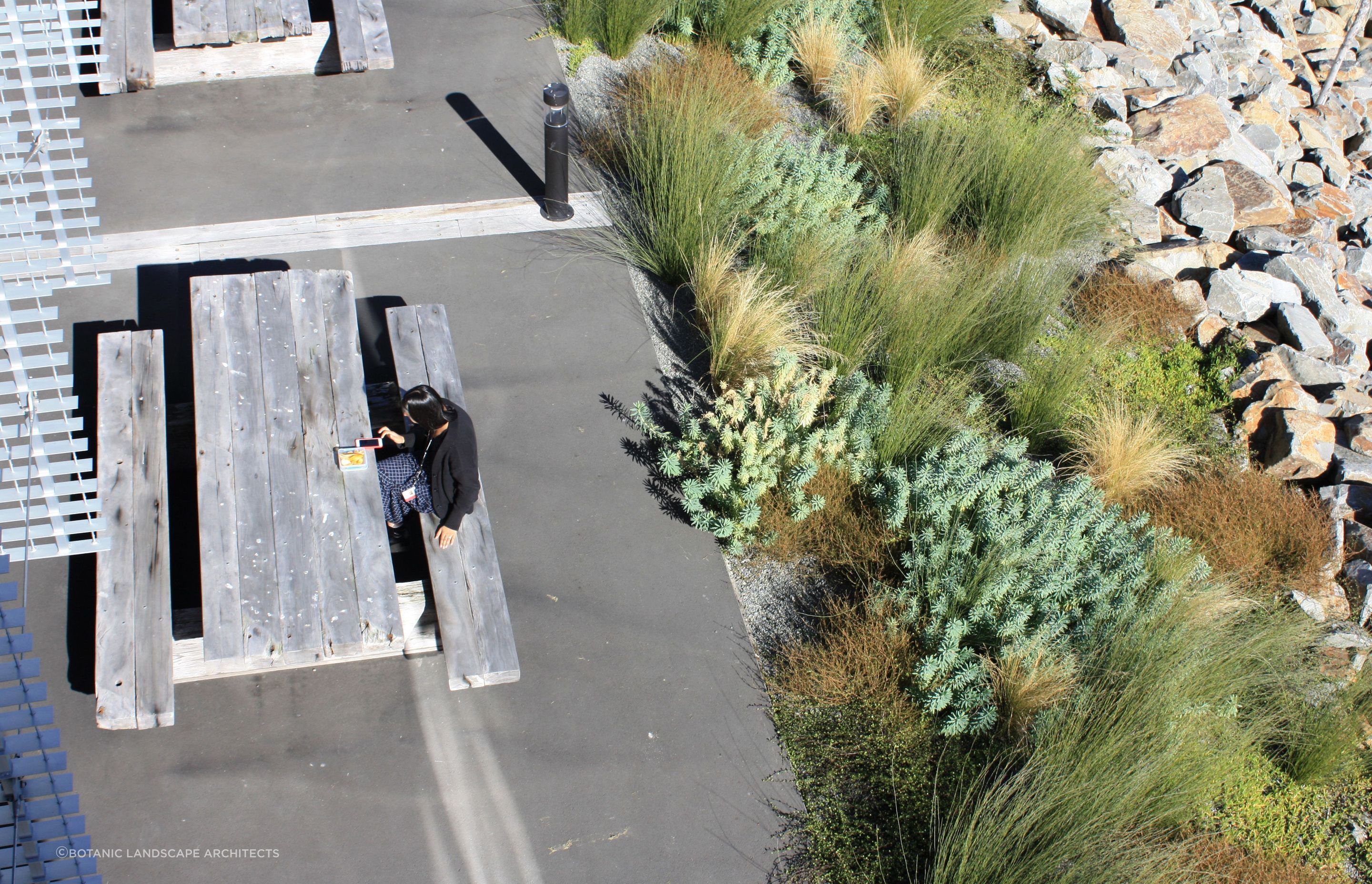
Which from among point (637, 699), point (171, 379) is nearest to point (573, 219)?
point (171, 379)

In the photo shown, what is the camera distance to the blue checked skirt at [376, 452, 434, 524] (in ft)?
14.1

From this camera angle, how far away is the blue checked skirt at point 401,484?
4297mm

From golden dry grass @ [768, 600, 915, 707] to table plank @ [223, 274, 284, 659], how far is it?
2.10 meters

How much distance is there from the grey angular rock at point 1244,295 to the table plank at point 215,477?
607 cm

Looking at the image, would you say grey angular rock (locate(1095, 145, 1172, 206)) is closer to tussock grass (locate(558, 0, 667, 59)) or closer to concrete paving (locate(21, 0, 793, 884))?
tussock grass (locate(558, 0, 667, 59))

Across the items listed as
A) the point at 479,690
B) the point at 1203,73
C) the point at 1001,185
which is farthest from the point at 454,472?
the point at 1203,73

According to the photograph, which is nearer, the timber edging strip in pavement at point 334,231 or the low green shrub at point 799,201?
the timber edging strip in pavement at point 334,231

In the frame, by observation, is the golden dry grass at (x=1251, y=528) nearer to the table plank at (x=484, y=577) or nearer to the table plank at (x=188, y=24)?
the table plank at (x=484, y=577)

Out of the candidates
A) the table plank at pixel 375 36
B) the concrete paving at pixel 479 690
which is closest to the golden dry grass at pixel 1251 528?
the concrete paving at pixel 479 690

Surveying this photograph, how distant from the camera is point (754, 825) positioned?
13.1ft

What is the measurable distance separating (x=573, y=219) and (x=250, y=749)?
11.7 ft

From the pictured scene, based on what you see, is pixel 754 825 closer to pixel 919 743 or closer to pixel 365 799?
pixel 919 743

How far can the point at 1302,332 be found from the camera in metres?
6.61

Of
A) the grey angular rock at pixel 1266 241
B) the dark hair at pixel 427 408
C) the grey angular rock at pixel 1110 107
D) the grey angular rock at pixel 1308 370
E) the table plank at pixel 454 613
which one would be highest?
the grey angular rock at pixel 1110 107
